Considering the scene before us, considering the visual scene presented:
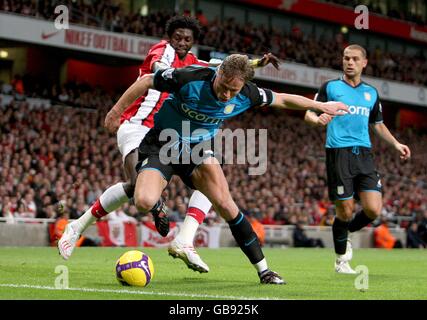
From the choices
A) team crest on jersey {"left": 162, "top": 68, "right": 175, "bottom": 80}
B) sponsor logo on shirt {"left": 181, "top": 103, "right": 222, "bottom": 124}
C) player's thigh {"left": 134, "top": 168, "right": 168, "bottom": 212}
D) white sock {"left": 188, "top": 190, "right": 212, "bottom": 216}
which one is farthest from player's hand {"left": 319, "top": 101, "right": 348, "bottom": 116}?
white sock {"left": 188, "top": 190, "right": 212, "bottom": 216}

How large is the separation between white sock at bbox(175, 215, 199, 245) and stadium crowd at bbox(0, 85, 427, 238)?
825 cm

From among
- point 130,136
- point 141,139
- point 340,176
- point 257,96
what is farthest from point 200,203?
point 257,96

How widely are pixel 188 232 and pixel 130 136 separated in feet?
4.10

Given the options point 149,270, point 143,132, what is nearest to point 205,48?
point 143,132

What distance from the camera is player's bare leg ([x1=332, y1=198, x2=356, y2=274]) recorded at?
9.69 m

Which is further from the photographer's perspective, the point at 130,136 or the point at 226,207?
the point at 130,136

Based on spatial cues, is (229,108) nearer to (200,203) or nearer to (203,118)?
(203,118)

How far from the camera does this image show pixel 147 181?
7531 mm

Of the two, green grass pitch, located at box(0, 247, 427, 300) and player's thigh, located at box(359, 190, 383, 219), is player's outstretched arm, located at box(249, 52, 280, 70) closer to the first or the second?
green grass pitch, located at box(0, 247, 427, 300)

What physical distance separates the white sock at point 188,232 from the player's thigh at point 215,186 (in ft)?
2.92

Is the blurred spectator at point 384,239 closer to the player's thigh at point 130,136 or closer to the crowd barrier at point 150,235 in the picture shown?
the crowd barrier at point 150,235

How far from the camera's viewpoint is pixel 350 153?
9.84 meters

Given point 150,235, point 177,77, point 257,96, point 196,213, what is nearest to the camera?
point 177,77
